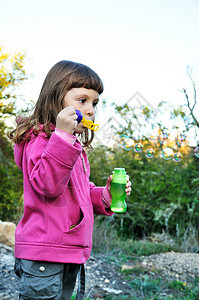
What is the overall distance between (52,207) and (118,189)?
49 cm

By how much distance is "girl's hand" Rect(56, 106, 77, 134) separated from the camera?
1338mm

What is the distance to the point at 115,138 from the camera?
562cm

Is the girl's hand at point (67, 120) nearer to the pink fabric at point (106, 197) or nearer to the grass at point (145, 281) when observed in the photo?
the pink fabric at point (106, 197)

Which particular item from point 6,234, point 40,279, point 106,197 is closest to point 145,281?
point 6,234

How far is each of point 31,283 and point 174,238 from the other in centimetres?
388

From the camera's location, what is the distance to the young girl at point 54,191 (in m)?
1.33

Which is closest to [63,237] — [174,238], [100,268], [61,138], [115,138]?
[61,138]

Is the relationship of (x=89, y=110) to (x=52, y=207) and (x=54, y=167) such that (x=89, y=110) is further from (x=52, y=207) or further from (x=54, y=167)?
(x=52, y=207)

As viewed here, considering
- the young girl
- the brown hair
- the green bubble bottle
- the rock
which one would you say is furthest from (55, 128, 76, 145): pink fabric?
the rock

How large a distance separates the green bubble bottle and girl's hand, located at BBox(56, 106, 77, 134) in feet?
1.71

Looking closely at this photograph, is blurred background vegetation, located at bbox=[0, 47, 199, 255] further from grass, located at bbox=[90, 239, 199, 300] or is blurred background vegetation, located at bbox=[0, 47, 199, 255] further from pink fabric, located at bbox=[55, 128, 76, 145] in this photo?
pink fabric, located at bbox=[55, 128, 76, 145]

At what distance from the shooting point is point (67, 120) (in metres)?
1.34

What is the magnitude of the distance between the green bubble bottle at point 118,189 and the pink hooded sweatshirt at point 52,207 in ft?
0.91

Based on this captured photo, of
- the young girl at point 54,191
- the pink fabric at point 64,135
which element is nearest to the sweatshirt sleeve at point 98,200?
the young girl at point 54,191
